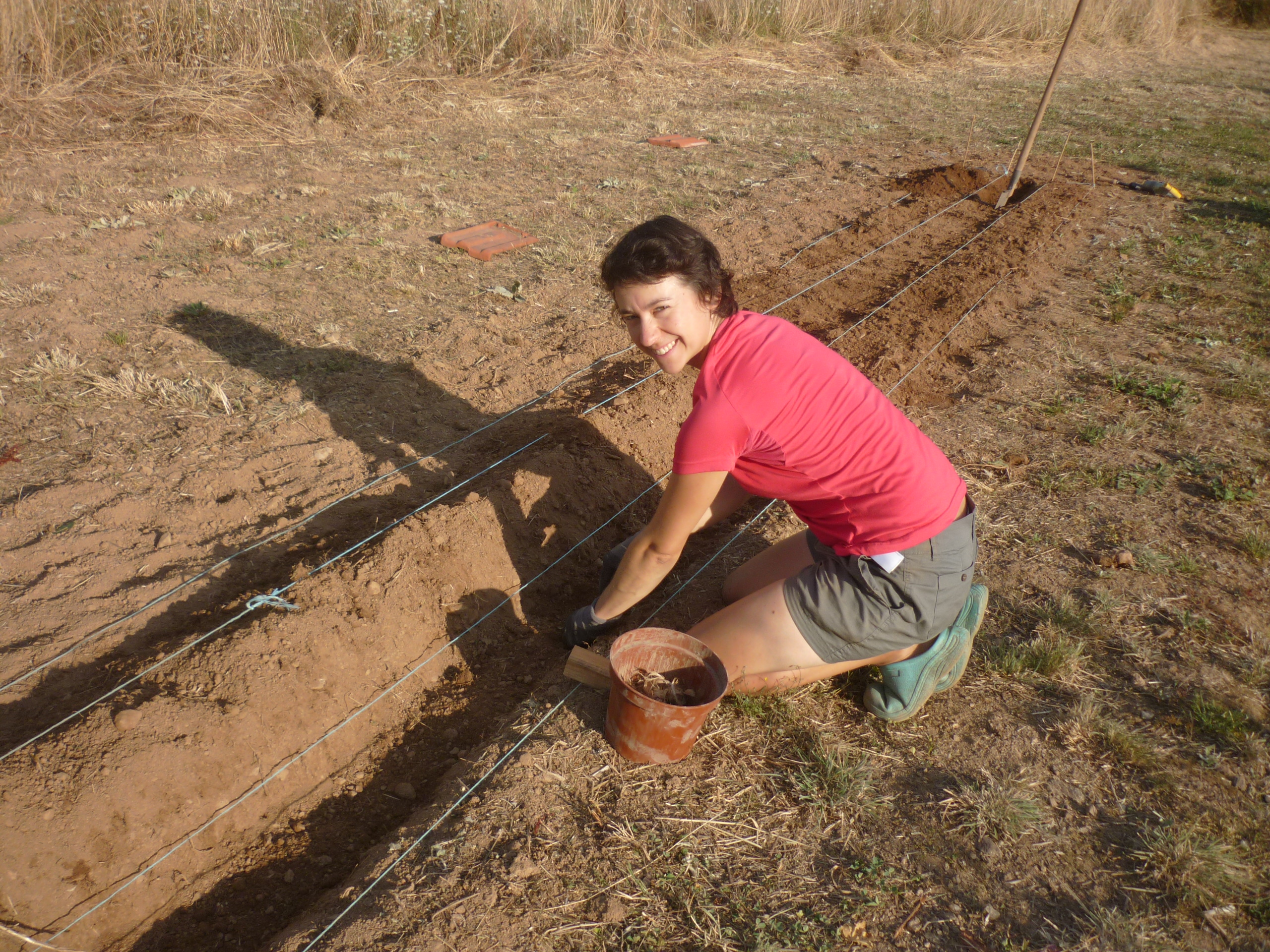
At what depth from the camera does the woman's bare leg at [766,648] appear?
7.29ft

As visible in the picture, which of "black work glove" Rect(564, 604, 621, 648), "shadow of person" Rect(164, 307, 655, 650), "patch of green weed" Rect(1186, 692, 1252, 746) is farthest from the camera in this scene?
"shadow of person" Rect(164, 307, 655, 650)

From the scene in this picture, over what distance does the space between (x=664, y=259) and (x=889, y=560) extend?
0.98 meters

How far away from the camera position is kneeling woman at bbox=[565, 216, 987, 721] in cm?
197

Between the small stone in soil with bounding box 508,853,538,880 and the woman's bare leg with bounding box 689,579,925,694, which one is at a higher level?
the woman's bare leg with bounding box 689,579,925,694

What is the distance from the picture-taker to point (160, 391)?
3.55m

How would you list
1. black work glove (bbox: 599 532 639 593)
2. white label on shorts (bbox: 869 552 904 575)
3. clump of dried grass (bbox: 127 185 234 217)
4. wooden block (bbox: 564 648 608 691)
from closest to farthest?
white label on shorts (bbox: 869 552 904 575) → wooden block (bbox: 564 648 608 691) → black work glove (bbox: 599 532 639 593) → clump of dried grass (bbox: 127 185 234 217)

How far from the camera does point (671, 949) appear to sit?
5.89 ft

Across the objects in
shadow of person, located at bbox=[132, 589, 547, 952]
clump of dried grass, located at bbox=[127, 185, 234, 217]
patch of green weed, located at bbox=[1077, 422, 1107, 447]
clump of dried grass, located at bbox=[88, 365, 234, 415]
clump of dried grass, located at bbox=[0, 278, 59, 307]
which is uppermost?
clump of dried grass, located at bbox=[127, 185, 234, 217]

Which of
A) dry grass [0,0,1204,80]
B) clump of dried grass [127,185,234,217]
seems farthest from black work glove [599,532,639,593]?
dry grass [0,0,1204,80]

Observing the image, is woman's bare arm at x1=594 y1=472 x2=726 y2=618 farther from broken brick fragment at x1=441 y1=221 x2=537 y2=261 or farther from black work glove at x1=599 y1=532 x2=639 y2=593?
broken brick fragment at x1=441 y1=221 x2=537 y2=261

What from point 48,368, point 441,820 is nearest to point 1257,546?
point 441,820

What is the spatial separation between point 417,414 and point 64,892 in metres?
2.20

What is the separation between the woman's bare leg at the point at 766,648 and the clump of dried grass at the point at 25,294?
412cm

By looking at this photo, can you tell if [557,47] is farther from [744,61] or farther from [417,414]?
[417,414]
